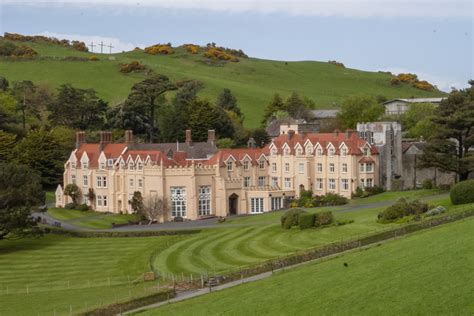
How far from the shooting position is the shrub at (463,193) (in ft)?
201

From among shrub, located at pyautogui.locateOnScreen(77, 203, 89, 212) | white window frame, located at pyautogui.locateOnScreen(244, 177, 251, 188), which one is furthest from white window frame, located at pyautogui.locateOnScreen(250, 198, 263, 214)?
shrub, located at pyautogui.locateOnScreen(77, 203, 89, 212)

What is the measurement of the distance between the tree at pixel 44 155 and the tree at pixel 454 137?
148ft

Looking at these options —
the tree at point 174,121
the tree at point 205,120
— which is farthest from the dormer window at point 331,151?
the tree at point 174,121

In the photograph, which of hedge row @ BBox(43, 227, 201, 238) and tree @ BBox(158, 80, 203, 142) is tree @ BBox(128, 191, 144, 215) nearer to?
hedge row @ BBox(43, 227, 201, 238)

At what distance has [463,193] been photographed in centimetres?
6138

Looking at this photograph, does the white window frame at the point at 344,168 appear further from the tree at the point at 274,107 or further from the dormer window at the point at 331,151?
the tree at the point at 274,107

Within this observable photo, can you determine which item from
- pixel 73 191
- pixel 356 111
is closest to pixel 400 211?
pixel 73 191

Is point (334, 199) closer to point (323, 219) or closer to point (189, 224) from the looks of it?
point (189, 224)

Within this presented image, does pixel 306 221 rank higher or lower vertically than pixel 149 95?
lower

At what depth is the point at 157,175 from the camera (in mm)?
82375

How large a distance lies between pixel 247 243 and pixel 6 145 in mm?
50753

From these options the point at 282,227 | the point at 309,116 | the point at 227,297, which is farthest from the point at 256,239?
the point at 309,116

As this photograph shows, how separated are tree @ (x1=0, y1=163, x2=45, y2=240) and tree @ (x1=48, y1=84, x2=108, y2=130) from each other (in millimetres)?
48544

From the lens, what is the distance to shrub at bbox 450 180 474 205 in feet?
201
